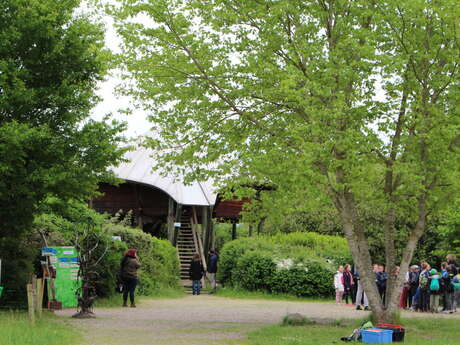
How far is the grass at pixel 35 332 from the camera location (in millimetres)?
11391

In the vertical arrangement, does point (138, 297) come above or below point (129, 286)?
below

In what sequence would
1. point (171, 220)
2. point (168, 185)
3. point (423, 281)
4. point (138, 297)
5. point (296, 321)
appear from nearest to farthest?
1. point (296, 321)
2. point (423, 281)
3. point (138, 297)
4. point (168, 185)
5. point (171, 220)

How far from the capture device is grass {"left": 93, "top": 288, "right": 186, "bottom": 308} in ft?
69.7

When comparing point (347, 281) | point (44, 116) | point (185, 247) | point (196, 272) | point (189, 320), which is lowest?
point (189, 320)

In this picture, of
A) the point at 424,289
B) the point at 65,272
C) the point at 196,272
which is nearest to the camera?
the point at 65,272

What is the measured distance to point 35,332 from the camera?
12.3 m

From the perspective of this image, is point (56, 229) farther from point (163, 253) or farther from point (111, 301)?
point (163, 253)

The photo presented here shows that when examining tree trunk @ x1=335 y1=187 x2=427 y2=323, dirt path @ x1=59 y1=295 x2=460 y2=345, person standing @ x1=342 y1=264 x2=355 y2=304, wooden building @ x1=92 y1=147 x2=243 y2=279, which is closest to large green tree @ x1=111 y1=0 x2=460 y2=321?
tree trunk @ x1=335 y1=187 x2=427 y2=323

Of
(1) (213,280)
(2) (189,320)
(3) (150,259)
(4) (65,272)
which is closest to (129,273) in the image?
(4) (65,272)

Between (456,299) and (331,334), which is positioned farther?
(456,299)

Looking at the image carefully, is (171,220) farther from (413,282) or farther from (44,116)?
(44,116)

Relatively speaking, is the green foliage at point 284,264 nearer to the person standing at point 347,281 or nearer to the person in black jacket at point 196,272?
the person in black jacket at point 196,272

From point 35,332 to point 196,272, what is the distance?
1696 cm

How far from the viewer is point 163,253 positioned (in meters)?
28.0
